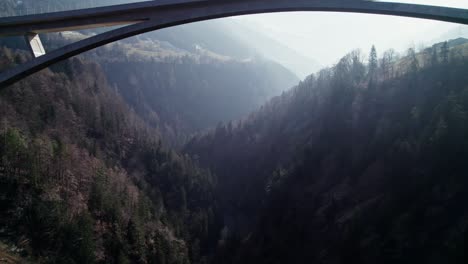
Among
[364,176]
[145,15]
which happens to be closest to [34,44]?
[145,15]

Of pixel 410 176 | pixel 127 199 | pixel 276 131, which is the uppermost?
pixel 410 176

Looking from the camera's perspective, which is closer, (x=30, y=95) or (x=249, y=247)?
(x=30, y=95)

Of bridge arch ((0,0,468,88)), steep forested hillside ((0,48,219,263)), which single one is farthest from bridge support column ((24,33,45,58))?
steep forested hillside ((0,48,219,263))

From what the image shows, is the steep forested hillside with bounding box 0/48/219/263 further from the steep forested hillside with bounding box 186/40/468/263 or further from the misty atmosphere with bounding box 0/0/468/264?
the steep forested hillside with bounding box 186/40/468/263

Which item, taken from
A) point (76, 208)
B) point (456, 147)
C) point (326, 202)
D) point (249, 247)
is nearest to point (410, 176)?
point (456, 147)

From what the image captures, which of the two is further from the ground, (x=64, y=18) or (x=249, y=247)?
(x=64, y=18)

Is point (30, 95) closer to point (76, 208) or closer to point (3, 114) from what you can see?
point (3, 114)

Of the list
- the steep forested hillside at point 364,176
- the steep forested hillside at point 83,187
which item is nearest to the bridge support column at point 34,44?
the steep forested hillside at point 83,187
